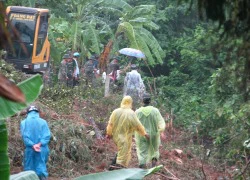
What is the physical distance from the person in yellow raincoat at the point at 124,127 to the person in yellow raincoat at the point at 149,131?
0.29 meters

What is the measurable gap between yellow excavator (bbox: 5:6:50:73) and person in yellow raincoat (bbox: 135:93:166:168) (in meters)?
11.5

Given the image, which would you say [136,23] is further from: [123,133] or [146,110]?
[123,133]

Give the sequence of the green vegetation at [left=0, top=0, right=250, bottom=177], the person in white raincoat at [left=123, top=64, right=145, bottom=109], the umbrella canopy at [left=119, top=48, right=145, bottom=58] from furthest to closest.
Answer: the umbrella canopy at [left=119, top=48, right=145, bottom=58], the person in white raincoat at [left=123, top=64, right=145, bottom=109], the green vegetation at [left=0, top=0, right=250, bottom=177]

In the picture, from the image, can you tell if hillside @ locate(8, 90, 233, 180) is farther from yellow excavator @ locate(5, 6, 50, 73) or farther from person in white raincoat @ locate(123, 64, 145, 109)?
yellow excavator @ locate(5, 6, 50, 73)

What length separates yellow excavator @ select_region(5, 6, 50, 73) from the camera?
76.8ft

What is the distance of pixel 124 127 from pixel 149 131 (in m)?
0.64

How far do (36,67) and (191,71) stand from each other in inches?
238

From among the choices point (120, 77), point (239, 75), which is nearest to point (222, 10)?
point (239, 75)

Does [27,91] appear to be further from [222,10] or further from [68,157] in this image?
[68,157]

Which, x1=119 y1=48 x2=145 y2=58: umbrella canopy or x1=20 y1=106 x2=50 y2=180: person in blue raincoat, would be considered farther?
x1=119 y1=48 x2=145 y2=58: umbrella canopy

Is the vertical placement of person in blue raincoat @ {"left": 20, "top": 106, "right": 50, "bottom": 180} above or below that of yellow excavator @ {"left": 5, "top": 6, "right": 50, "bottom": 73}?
below

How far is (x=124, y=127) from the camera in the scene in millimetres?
11859

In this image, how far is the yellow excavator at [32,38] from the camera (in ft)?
76.8

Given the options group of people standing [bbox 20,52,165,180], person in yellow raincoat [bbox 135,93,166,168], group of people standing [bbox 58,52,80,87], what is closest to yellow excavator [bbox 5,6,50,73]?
group of people standing [bbox 58,52,80,87]
